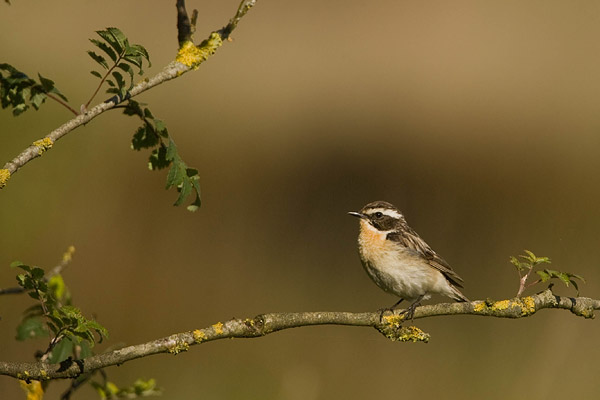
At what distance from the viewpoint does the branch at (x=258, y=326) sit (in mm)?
2902

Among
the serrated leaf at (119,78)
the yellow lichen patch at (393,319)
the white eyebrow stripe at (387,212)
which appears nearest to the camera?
the serrated leaf at (119,78)

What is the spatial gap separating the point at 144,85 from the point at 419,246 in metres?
3.50

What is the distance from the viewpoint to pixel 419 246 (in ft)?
20.5

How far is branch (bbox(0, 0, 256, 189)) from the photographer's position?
2.96 m

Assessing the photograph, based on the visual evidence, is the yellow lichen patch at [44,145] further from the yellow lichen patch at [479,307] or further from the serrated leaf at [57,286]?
the yellow lichen patch at [479,307]

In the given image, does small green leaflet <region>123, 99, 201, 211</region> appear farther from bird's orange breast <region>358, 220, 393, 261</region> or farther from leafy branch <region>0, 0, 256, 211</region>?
bird's orange breast <region>358, 220, 393, 261</region>

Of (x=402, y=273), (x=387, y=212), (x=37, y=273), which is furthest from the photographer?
(x=387, y=212)

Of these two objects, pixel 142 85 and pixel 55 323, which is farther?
pixel 142 85

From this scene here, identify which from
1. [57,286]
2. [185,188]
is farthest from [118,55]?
[57,286]

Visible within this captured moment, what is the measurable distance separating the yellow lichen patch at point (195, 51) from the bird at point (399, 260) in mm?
2730

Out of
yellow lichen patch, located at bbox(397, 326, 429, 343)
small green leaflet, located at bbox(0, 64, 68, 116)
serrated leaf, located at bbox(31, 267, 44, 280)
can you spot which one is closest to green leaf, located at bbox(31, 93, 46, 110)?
small green leaflet, located at bbox(0, 64, 68, 116)

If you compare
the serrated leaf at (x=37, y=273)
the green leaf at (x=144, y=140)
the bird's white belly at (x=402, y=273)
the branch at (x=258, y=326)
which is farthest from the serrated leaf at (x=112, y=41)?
the bird's white belly at (x=402, y=273)

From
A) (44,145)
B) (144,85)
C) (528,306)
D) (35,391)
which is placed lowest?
(35,391)

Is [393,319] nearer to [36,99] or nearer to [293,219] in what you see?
[36,99]
